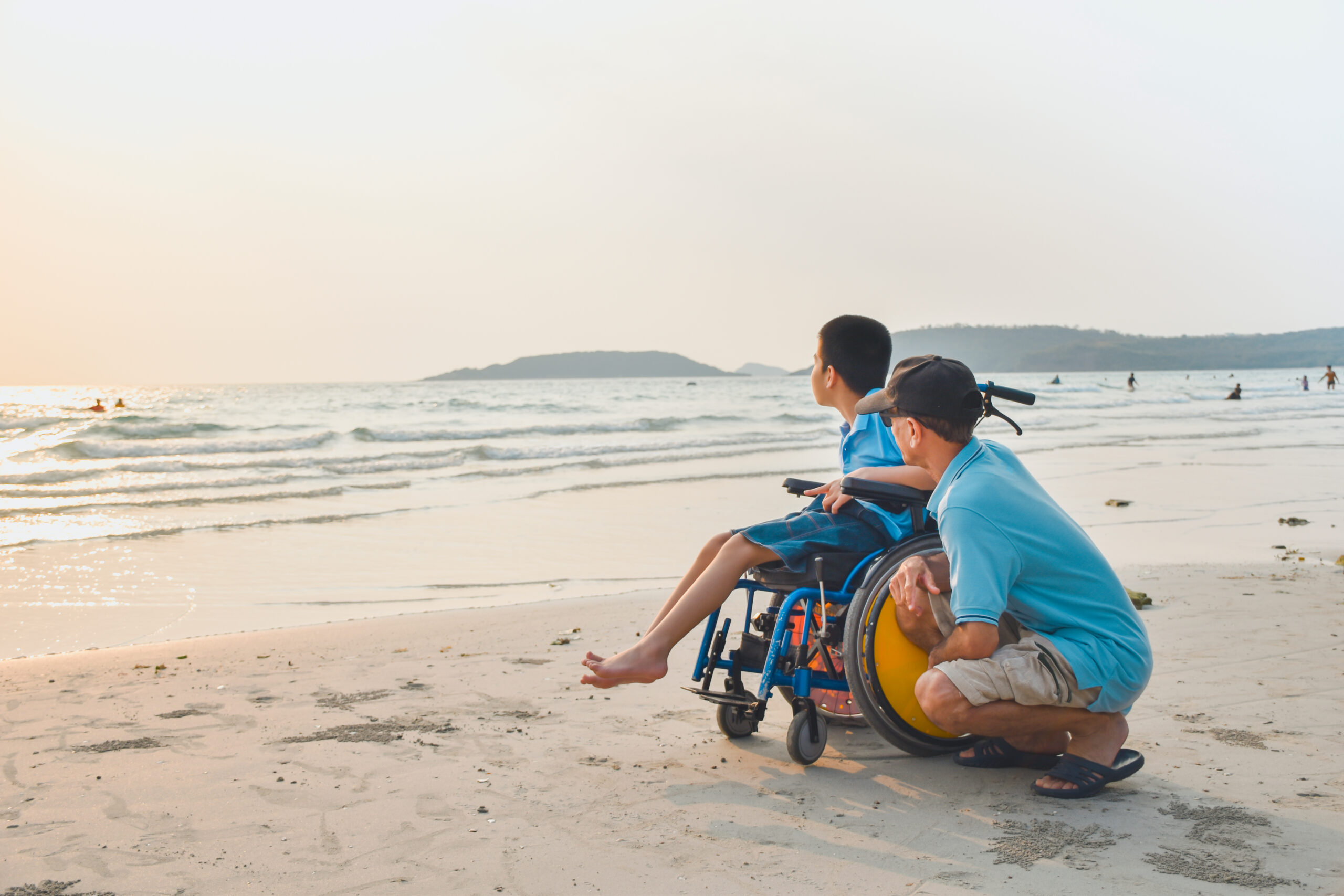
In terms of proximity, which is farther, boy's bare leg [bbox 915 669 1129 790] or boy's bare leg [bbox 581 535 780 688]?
boy's bare leg [bbox 581 535 780 688]

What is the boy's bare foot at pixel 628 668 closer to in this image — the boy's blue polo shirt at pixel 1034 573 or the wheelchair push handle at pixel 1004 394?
the boy's blue polo shirt at pixel 1034 573

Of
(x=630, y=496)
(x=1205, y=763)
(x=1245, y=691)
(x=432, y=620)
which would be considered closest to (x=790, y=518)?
(x=1205, y=763)

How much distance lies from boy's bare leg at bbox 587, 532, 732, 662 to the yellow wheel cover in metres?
0.65

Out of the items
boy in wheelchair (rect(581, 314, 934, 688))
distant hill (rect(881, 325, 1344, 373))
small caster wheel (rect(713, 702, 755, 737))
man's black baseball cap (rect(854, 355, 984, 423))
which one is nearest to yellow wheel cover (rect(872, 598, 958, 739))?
boy in wheelchair (rect(581, 314, 934, 688))

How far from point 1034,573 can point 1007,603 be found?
0.15m

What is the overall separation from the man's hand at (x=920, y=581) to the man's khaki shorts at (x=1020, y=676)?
0.12 feet

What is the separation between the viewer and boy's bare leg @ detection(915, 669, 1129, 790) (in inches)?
117

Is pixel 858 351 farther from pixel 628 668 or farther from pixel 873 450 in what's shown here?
pixel 628 668

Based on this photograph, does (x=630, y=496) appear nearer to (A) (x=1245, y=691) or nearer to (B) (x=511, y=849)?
(A) (x=1245, y=691)

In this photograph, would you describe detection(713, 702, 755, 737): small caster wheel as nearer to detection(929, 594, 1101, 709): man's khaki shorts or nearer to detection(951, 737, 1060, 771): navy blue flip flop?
→ detection(951, 737, 1060, 771): navy blue flip flop

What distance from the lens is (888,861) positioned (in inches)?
107

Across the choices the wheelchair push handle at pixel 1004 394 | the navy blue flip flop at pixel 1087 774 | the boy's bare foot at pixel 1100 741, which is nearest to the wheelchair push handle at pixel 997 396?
the wheelchair push handle at pixel 1004 394

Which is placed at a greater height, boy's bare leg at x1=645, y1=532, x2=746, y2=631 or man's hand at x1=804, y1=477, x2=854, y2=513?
man's hand at x1=804, y1=477, x2=854, y2=513

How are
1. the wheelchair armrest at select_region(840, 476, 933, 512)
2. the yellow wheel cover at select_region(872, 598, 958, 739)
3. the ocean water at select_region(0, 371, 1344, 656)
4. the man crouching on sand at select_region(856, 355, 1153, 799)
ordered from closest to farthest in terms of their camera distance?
the man crouching on sand at select_region(856, 355, 1153, 799) < the yellow wheel cover at select_region(872, 598, 958, 739) < the wheelchair armrest at select_region(840, 476, 933, 512) < the ocean water at select_region(0, 371, 1344, 656)
